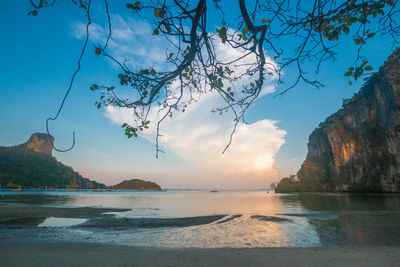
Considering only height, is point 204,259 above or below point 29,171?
below

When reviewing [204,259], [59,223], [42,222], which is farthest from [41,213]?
[204,259]

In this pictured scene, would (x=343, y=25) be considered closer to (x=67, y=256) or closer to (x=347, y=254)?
(x=347, y=254)

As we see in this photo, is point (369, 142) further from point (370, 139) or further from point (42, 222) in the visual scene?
point (42, 222)

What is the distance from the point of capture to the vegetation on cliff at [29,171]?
419ft

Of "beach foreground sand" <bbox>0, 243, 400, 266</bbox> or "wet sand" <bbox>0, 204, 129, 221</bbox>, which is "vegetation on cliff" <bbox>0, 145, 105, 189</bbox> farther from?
"beach foreground sand" <bbox>0, 243, 400, 266</bbox>

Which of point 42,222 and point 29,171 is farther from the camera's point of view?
point 29,171

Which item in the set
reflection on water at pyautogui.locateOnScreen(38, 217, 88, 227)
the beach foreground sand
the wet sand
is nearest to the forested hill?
the wet sand

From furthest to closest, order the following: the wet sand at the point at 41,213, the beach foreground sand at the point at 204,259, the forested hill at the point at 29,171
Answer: the forested hill at the point at 29,171 → the wet sand at the point at 41,213 → the beach foreground sand at the point at 204,259

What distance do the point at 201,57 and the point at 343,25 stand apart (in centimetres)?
183

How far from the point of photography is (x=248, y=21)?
8.20 feet

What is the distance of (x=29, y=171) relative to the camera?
133 m

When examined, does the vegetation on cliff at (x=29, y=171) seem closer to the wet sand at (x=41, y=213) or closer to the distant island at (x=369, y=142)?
the wet sand at (x=41, y=213)

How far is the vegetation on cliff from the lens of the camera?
127812 millimetres

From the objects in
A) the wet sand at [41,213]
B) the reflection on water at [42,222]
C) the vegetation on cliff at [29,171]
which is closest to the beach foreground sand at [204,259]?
the reflection on water at [42,222]
